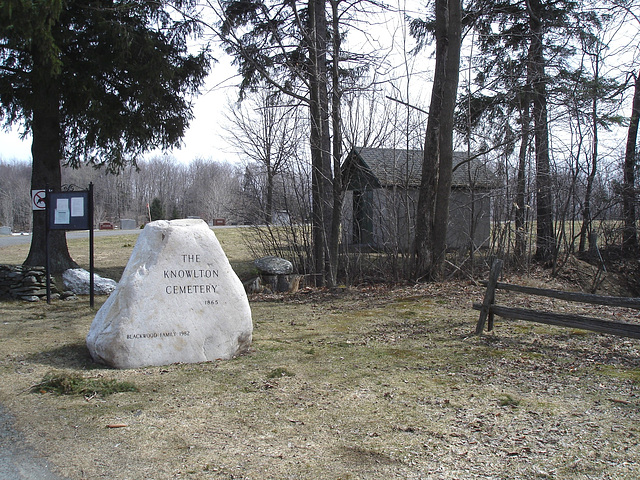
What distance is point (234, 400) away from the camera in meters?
5.13

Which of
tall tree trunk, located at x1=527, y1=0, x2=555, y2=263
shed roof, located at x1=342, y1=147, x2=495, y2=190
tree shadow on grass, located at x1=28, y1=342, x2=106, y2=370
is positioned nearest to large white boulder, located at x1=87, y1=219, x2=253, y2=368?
tree shadow on grass, located at x1=28, y1=342, x2=106, y2=370

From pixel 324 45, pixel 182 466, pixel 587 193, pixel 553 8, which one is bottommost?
pixel 182 466

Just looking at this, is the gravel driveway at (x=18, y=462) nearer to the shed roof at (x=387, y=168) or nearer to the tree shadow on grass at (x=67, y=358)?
the tree shadow on grass at (x=67, y=358)

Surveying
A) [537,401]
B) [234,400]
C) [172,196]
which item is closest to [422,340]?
[537,401]

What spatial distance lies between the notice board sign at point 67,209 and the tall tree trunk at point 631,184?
50.2 feet

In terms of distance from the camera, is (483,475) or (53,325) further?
(53,325)

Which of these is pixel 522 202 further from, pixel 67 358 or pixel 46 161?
pixel 67 358

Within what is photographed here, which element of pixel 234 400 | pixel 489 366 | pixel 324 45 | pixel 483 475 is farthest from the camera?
pixel 324 45

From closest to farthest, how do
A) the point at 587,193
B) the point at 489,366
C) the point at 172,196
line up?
the point at 489,366
the point at 587,193
the point at 172,196

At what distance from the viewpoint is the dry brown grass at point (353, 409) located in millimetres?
3814

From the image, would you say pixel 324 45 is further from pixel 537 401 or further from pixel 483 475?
pixel 483 475

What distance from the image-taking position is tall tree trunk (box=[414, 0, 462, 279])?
13.2 m

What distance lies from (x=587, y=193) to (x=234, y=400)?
14516 millimetres

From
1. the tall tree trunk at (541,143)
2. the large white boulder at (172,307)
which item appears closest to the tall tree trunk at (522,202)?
the tall tree trunk at (541,143)
